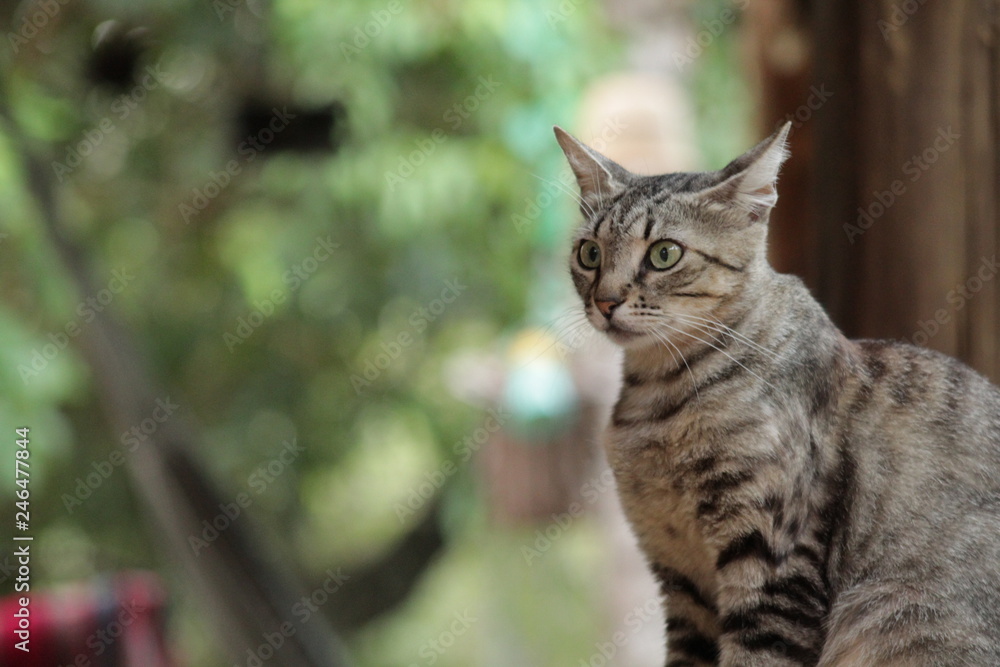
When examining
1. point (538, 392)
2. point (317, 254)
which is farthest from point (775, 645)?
point (317, 254)

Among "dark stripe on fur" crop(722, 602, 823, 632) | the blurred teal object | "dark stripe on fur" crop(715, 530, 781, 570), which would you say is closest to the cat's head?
"dark stripe on fur" crop(715, 530, 781, 570)

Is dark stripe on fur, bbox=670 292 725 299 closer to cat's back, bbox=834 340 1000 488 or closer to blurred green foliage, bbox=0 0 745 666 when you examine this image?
cat's back, bbox=834 340 1000 488

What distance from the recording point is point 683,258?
1.76 meters

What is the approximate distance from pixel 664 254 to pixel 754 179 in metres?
0.20

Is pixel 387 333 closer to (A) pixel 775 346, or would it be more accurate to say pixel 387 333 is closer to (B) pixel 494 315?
(B) pixel 494 315

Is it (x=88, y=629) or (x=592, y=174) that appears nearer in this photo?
(x=592, y=174)

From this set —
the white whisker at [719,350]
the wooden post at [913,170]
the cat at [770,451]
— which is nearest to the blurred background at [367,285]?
the wooden post at [913,170]

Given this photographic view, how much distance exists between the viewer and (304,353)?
572 centimetres

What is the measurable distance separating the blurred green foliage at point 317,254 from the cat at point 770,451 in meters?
2.78

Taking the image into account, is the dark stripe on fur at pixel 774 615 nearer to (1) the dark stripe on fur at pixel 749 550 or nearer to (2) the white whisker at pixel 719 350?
(1) the dark stripe on fur at pixel 749 550

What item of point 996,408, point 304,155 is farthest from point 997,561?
point 304,155

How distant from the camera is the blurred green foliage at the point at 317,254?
4.50 m

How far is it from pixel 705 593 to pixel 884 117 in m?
1.16

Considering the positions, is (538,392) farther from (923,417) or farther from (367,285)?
(923,417)
